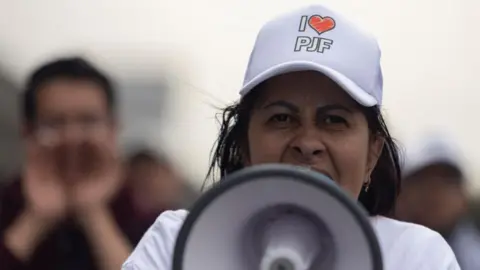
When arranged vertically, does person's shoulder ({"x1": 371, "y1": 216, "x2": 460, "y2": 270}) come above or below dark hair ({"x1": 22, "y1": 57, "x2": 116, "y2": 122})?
above

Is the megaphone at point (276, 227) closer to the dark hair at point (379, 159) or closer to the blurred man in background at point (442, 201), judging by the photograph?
the dark hair at point (379, 159)

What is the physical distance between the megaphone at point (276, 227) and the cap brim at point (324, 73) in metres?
0.30

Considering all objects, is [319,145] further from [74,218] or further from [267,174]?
[74,218]

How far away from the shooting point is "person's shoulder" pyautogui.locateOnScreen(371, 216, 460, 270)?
170 cm

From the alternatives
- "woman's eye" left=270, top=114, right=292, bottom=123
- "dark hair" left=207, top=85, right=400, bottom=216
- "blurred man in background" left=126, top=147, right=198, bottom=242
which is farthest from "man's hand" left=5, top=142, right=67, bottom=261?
"woman's eye" left=270, top=114, right=292, bottom=123

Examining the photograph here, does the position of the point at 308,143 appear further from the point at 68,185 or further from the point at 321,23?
the point at 68,185

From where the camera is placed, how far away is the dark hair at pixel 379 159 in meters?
1.88

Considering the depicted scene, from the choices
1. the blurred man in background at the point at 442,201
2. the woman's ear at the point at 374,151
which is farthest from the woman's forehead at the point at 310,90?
the blurred man in background at the point at 442,201

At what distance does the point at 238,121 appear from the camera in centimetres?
191

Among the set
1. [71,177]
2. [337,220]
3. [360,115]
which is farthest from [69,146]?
[337,220]

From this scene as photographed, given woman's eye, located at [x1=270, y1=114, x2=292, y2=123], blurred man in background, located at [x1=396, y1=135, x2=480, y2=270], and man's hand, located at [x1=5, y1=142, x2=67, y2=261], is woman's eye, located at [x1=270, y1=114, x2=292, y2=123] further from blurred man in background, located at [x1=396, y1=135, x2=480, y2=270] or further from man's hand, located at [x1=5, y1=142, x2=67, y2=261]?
blurred man in background, located at [x1=396, y1=135, x2=480, y2=270]

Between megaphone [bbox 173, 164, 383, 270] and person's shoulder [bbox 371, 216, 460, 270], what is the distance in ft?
0.75

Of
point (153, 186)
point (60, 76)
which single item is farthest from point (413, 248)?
point (153, 186)

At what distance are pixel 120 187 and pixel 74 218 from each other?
0.54ft
